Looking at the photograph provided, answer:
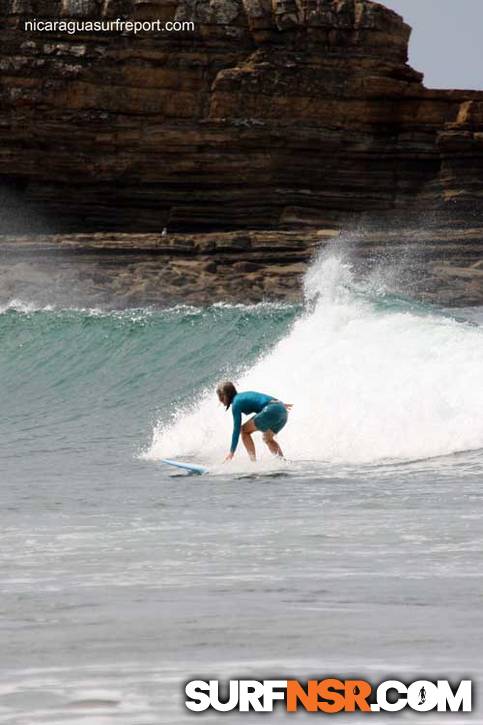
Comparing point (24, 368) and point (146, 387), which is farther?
point (24, 368)

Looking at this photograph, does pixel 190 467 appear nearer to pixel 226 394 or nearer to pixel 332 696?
pixel 226 394

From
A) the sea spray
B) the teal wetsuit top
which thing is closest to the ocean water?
the sea spray

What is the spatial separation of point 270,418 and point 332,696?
732 cm

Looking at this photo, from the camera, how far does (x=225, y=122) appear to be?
170 ft

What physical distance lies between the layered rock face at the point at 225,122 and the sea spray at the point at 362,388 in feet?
111

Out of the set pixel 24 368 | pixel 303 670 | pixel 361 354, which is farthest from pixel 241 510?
pixel 24 368

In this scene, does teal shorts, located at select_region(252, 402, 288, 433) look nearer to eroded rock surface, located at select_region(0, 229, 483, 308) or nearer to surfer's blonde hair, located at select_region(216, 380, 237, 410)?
surfer's blonde hair, located at select_region(216, 380, 237, 410)

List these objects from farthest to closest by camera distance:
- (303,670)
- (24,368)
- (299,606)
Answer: (24,368) → (299,606) → (303,670)

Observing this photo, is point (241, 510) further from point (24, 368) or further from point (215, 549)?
point (24, 368)

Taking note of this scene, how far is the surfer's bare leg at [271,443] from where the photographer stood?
12406mm

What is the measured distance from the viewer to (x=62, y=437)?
15.9 meters

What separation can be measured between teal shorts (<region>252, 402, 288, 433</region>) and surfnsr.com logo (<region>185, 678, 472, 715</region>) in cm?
710

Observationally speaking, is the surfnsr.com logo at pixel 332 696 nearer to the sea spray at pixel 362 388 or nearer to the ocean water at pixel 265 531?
the ocean water at pixel 265 531

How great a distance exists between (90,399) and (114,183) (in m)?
32.4
